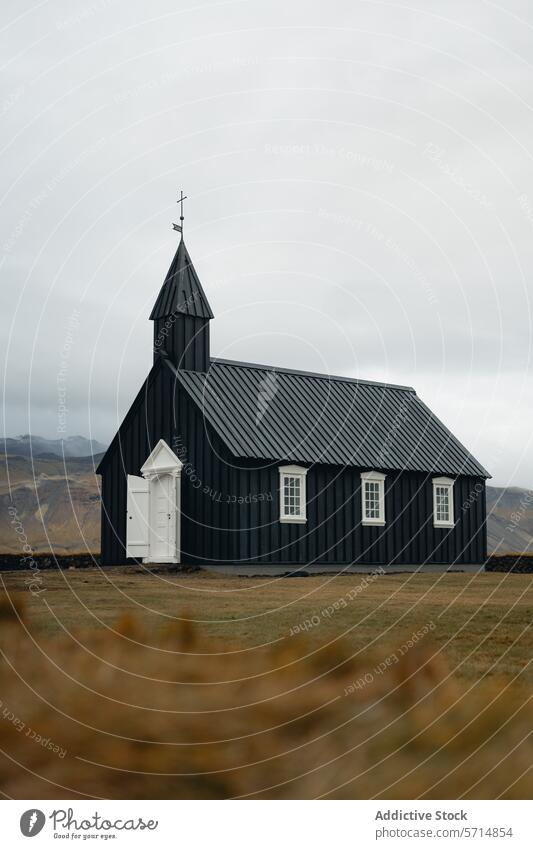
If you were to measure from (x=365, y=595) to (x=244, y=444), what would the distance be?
7.95 metres

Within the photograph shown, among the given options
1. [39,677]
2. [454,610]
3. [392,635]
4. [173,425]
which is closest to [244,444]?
[173,425]

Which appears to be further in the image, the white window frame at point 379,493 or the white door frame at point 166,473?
the white window frame at point 379,493

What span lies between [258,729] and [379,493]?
71.1ft

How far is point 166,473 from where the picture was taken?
23984mm

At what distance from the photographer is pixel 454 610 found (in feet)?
39.5

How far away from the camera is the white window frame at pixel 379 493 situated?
25.4 meters

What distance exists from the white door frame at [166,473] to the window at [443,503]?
8119 mm

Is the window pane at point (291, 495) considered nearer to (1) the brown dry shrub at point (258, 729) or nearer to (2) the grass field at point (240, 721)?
(2) the grass field at point (240, 721)

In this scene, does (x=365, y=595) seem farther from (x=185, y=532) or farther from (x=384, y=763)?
(x=384, y=763)

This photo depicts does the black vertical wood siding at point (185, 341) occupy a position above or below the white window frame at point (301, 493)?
above

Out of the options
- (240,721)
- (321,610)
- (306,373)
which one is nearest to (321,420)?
(306,373)

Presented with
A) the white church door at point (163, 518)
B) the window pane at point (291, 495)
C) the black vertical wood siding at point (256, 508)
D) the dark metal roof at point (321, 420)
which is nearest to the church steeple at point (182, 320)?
the dark metal roof at point (321, 420)

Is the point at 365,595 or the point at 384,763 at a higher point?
the point at 384,763

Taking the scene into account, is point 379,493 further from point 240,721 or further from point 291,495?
point 240,721
